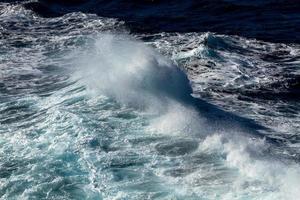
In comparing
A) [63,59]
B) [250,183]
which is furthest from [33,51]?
[250,183]

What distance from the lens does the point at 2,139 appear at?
13.3 metres

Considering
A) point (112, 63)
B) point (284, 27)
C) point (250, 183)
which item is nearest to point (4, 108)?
point (112, 63)

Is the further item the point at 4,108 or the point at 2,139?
the point at 4,108

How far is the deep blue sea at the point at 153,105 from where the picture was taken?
11164 millimetres

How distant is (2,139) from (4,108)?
225 centimetres

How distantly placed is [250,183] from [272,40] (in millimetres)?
11323

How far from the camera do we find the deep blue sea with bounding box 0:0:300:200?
11.2 metres

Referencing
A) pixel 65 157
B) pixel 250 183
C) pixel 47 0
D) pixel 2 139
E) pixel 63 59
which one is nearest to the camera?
pixel 250 183

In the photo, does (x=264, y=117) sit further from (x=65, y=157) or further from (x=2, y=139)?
(x=2, y=139)

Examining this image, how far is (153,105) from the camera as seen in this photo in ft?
48.0

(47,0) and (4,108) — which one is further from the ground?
(47,0)

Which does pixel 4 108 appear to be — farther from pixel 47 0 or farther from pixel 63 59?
pixel 47 0

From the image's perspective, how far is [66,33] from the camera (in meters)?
22.9

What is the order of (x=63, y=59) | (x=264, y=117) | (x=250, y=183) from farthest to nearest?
1. (x=63, y=59)
2. (x=264, y=117)
3. (x=250, y=183)
